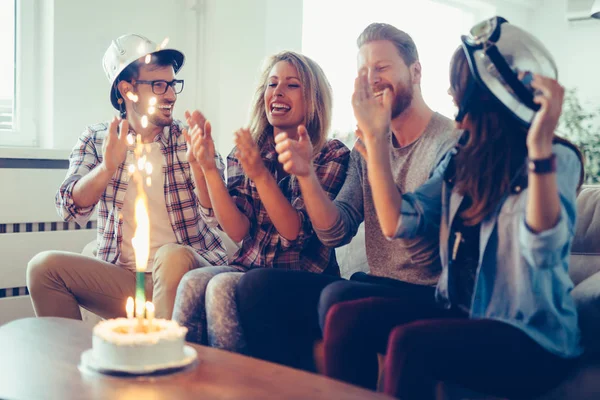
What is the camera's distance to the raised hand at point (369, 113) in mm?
1659

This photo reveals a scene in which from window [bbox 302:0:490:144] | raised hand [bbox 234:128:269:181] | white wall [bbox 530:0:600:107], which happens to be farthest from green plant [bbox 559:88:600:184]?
raised hand [bbox 234:128:269:181]

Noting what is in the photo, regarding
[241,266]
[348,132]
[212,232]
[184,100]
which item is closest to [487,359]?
[241,266]

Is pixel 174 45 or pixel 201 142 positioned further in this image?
pixel 174 45

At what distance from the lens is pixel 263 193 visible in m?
1.96

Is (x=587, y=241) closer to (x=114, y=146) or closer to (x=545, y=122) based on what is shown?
(x=545, y=122)

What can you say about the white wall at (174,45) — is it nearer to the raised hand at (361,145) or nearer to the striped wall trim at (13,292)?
the striped wall trim at (13,292)

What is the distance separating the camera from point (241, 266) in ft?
6.98

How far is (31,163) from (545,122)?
2.19 metres

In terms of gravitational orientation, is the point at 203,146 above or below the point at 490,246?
above

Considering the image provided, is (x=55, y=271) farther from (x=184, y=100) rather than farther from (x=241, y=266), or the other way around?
(x=184, y=100)

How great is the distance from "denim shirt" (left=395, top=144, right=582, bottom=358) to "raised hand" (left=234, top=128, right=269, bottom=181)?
2.11ft

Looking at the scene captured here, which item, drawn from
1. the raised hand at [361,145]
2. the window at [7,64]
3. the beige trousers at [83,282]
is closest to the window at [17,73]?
the window at [7,64]

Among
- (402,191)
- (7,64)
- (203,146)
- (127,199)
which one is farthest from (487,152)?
→ (7,64)

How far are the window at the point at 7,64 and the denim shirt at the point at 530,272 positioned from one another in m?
2.29
